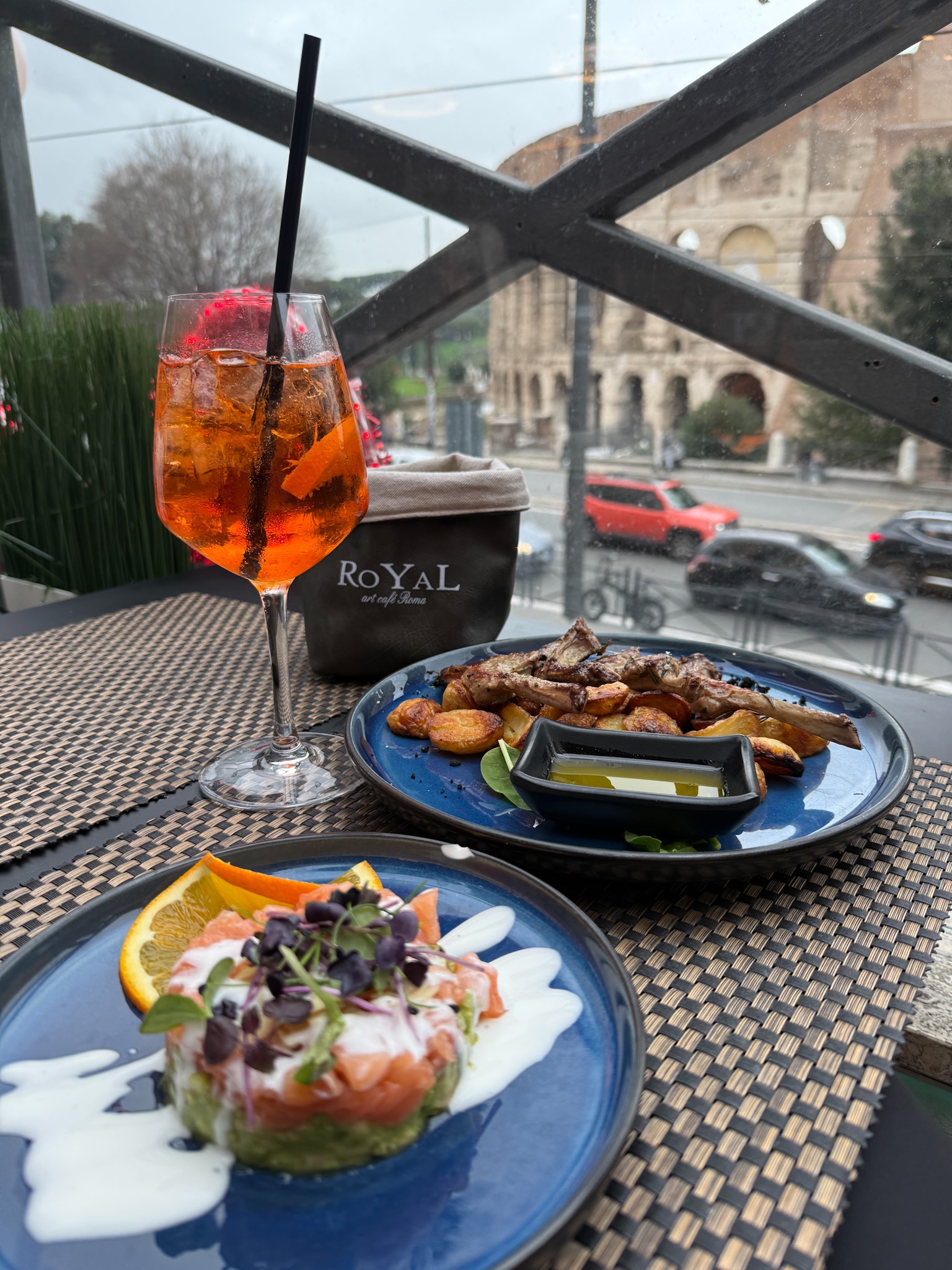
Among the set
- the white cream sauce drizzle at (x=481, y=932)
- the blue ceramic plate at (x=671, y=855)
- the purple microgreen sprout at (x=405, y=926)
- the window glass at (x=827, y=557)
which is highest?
the purple microgreen sprout at (x=405, y=926)

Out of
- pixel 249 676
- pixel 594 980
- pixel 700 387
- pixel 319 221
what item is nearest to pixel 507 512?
pixel 249 676

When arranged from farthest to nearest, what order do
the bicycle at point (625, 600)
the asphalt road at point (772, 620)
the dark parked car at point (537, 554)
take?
the dark parked car at point (537, 554), the bicycle at point (625, 600), the asphalt road at point (772, 620)

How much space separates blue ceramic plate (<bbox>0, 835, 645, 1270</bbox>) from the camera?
420 millimetres

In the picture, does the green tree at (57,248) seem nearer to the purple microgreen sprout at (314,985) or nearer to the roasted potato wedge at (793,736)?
the roasted potato wedge at (793,736)

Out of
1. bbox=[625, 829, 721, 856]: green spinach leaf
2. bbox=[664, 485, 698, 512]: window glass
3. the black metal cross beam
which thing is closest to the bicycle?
bbox=[664, 485, 698, 512]: window glass

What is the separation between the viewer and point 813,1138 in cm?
55

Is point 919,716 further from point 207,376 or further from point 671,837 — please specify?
point 207,376

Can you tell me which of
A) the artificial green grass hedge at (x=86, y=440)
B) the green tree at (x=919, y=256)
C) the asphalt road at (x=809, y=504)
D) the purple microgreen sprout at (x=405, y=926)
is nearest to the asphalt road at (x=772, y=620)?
the asphalt road at (x=809, y=504)

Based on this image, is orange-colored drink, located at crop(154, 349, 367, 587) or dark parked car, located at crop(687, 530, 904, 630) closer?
orange-colored drink, located at crop(154, 349, 367, 587)

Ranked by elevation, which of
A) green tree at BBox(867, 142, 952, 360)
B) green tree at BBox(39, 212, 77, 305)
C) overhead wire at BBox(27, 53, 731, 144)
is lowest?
green tree at BBox(867, 142, 952, 360)

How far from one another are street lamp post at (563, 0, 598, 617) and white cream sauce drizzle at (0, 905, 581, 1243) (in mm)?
2984

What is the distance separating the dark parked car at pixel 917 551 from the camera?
273 centimetres

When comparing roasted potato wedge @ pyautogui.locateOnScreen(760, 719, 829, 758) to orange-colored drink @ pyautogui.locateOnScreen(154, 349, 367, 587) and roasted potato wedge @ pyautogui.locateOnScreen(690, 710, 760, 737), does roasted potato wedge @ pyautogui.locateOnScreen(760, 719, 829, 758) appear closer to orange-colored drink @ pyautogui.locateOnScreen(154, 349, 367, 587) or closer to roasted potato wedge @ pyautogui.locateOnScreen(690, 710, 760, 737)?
roasted potato wedge @ pyautogui.locateOnScreen(690, 710, 760, 737)

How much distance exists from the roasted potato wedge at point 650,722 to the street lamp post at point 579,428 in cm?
249
